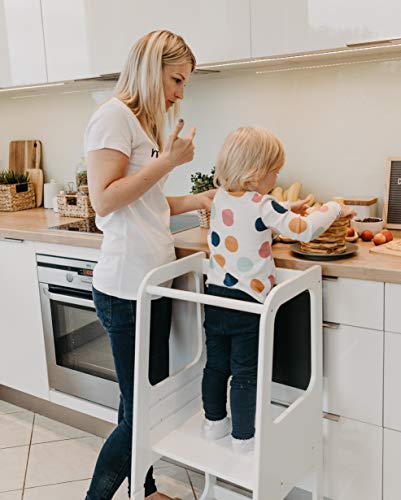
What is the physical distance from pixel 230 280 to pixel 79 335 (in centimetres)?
96

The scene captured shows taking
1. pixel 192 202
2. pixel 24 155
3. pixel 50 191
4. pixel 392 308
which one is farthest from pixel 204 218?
pixel 24 155

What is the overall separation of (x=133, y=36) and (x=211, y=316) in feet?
3.69

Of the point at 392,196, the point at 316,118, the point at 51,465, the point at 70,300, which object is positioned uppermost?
the point at 316,118

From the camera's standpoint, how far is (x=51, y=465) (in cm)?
232

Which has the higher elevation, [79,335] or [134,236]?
[134,236]

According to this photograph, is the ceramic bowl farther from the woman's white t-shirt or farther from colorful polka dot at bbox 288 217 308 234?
the woman's white t-shirt

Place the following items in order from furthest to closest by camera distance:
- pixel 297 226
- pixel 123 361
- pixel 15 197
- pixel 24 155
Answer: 1. pixel 24 155
2. pixel 15 197
3. pixel 123 361
4. pixel 297 226

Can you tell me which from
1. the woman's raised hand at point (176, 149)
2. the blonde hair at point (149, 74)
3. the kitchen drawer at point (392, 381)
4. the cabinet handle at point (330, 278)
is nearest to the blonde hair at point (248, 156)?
the woman's raised hand at point (176, 149)

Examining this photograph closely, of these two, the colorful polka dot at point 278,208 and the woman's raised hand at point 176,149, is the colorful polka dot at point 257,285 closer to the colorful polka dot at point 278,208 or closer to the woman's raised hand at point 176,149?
the colorful polka dot at point 278,208

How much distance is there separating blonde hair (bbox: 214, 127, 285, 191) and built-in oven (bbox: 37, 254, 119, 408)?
79 centimetres

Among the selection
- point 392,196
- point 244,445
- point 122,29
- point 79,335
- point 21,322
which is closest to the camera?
point 244,445

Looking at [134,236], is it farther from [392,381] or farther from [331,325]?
[392,381]

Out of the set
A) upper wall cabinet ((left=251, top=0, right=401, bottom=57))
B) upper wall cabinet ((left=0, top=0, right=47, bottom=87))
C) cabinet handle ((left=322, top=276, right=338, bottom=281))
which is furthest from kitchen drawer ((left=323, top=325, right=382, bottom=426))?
upper wall cabinet ((left=0, top=0, right=47, bottom=87))

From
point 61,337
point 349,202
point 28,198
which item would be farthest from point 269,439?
point 28,198
